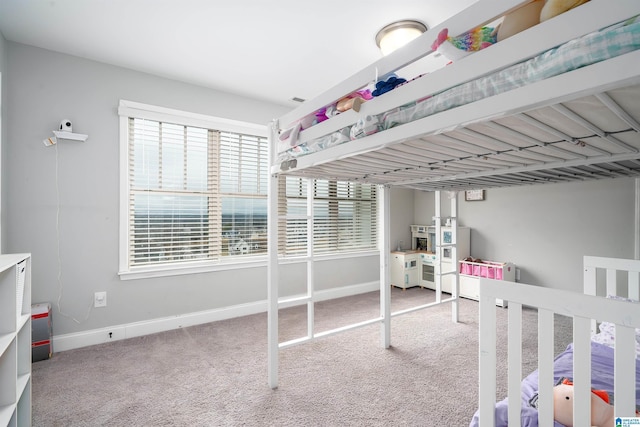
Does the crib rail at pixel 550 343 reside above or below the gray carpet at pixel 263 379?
above

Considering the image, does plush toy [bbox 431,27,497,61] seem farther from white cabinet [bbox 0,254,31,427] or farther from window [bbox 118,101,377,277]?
white cabinet [bbox 0,254,31,427]

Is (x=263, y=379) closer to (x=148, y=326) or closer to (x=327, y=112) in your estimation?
(x=148, y=326)

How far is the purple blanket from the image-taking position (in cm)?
105

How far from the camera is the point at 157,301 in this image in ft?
9.23

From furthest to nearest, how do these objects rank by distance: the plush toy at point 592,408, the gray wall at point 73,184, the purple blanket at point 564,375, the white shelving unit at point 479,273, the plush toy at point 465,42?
the white shelving unit at point 479,273 → the gray wall at point 73,184 → the purple blanket at point 564,375 → the plush toy at point 592,408 → the plush toy at point 465,42

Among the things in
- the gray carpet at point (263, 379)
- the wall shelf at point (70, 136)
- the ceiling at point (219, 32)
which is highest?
the ceiling at point (219, 32)

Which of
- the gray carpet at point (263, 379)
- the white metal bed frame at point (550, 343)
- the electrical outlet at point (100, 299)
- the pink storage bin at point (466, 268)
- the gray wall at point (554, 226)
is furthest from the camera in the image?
the pink storage bin at point (466, 268)

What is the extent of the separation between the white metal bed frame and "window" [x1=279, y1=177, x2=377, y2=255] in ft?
8.66

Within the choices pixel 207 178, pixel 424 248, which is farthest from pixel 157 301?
pixel 424 248

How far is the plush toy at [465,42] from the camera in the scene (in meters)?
0.84

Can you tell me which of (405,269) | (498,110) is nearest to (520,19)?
(498,110)

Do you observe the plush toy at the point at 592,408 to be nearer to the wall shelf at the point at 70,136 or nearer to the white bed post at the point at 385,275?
the white bed post at the point at 385,275

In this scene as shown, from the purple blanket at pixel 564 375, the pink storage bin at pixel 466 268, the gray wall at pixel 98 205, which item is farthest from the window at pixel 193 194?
the pink storage bin at pixel 466 268

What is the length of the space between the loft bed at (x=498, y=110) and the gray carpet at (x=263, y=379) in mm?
305
